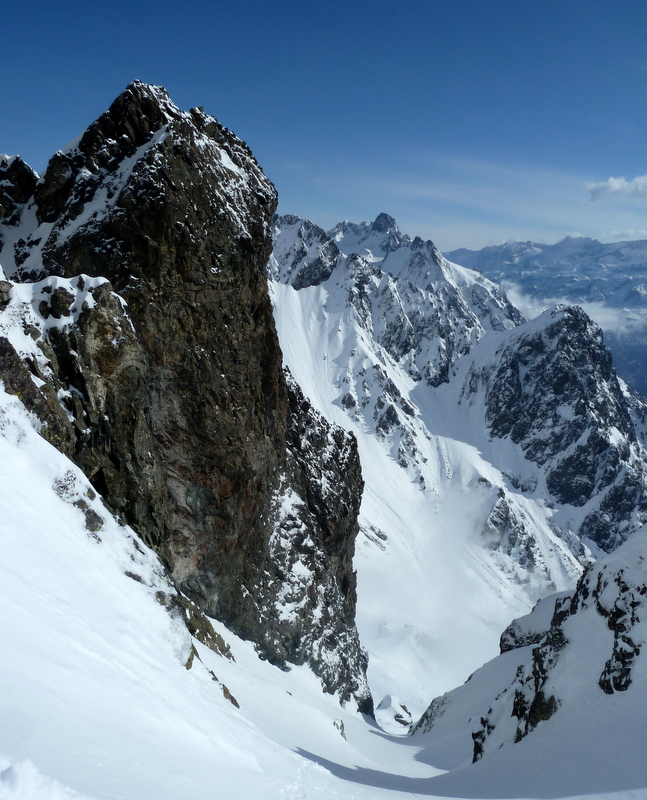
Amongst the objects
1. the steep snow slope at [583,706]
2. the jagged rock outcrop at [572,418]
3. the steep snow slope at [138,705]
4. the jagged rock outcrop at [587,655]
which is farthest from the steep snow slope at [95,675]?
the jagged rock outcrop at [572,418]

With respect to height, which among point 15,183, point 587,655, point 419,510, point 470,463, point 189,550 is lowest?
point 189,550

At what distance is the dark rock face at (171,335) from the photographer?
770 inches

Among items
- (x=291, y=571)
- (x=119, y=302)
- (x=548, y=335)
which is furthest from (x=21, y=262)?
(x=548, y=335)

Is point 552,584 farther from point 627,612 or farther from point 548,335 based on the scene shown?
point 627,612

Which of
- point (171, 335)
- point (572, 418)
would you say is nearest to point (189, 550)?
point (171, 335)

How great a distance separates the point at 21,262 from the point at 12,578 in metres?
21.5

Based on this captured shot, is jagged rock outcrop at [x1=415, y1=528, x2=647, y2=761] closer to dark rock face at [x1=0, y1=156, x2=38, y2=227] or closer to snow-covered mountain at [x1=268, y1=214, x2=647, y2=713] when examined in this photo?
dark rock face at [x1=0, y1=156, x2=38, y2=227]

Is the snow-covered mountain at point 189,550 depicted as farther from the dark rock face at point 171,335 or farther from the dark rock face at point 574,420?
the dark rock face at point 574,420

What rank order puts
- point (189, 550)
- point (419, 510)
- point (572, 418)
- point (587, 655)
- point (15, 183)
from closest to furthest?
point (587, 655)
point (189, 550)
point (15, 183)
point (419, 510)
point (572, 418)

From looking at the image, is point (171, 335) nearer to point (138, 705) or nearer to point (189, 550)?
point (189, 550)

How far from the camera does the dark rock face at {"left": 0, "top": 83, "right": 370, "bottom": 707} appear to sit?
770 inches

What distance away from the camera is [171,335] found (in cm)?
2659

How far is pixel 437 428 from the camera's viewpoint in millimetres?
181625

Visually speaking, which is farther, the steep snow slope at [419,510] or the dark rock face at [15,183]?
the steep snow slope at [419,510]
